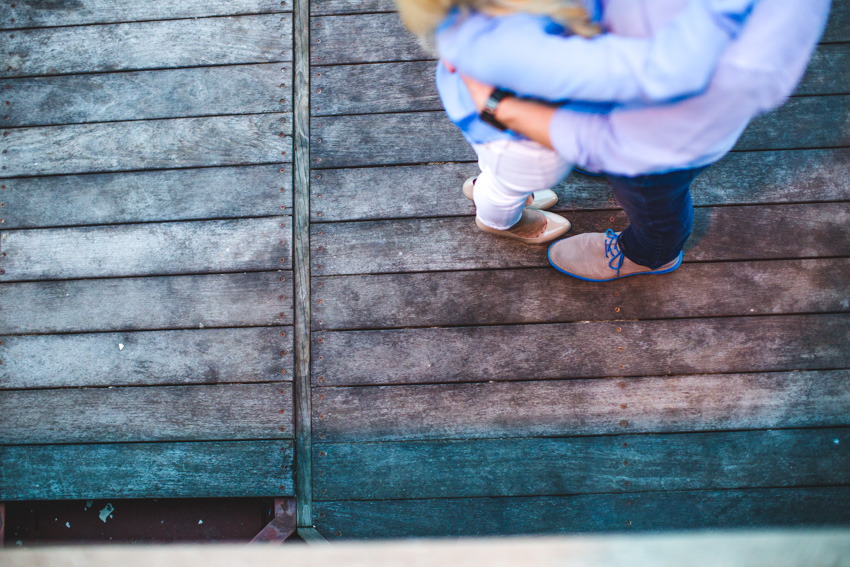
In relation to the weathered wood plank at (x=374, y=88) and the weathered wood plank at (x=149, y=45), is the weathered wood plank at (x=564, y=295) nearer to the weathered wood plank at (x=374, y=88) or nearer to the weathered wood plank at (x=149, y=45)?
the weathered wood plank at (x=374, y=88)

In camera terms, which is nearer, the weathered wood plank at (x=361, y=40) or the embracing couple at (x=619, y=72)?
the embracing couple at (x=619, y=72)

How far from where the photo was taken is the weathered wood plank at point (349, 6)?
76.5 inches

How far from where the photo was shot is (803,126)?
5.87 ft

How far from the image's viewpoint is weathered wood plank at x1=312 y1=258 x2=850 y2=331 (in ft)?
5.58

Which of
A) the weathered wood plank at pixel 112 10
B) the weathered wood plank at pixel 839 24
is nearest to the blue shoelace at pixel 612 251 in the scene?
the weathered wood plank at pixel 839 24

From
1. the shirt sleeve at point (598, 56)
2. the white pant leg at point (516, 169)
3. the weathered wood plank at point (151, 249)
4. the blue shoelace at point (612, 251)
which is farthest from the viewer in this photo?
the weathered wood plank at point (151, 249)

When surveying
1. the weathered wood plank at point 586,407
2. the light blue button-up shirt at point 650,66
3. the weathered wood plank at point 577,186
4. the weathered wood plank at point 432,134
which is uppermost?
the light blue button-up shirt at point 650,66

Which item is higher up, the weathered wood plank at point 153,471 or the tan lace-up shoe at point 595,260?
the tan lace-up shoe at point 595,260

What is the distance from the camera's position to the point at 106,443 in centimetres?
173

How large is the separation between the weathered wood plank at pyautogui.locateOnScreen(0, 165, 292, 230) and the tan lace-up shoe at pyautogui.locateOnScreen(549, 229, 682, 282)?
0.96m

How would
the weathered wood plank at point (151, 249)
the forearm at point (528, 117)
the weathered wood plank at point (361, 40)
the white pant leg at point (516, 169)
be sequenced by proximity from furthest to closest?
the weathered wood plank at point (361, 40)
the weathered wood plank at point (151, 249)
the white pant leg at point (516, 169)
the forearm at point (528, 117)

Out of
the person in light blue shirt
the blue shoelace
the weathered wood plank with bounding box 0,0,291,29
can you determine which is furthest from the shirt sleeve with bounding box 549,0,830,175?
the weathered wood plank with bounding box 0,0,291,29

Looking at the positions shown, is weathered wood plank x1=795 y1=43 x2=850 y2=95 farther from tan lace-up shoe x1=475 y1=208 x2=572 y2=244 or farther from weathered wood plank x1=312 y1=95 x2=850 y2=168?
tan lace-up shoe x1=475 y1=208 x2=572 y2=244

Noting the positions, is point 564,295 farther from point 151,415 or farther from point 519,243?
point 151,415
